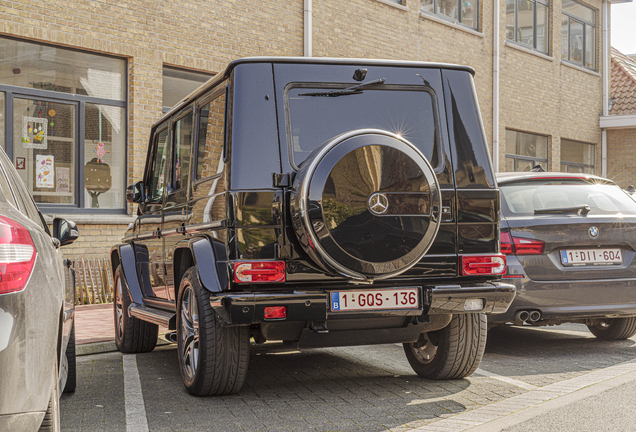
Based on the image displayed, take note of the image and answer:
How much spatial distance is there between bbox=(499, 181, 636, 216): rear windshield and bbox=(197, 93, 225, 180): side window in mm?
2741

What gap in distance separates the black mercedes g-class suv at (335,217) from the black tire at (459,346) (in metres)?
0.01

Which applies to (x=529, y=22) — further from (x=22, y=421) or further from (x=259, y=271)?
(x=22, y=421)

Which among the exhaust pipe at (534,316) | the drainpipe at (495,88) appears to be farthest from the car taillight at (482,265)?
the drainpipe at (495,88)

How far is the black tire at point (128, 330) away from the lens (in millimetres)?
6977

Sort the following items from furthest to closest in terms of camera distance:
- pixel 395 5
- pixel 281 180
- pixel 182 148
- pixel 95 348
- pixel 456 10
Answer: pixel 456 10
pixel 395 5
pixel 95 348
pixel 182 148
pixel 281 180

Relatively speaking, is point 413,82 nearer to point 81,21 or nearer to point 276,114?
point 276,114

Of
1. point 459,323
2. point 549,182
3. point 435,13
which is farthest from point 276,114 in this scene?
point 435,13

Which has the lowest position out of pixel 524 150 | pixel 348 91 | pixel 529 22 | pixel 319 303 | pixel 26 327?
pixel 319 303

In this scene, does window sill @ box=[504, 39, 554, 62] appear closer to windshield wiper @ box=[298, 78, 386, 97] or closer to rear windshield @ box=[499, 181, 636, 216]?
rear windshield @ box=[499, 181, 636, 216]

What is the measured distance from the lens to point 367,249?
446cm

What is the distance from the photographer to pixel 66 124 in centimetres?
1185

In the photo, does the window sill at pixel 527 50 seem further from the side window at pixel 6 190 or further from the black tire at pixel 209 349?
the side window at pixel 6 190

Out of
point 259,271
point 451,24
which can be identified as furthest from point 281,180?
point 451,24

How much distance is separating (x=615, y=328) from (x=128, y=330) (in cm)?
483
